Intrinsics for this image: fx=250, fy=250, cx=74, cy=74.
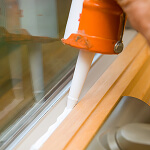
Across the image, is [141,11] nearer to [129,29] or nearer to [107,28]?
[107,28]

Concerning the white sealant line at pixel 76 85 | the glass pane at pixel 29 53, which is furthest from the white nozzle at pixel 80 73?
the glass pane at pixel 29 53

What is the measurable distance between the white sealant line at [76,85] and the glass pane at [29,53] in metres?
0.10

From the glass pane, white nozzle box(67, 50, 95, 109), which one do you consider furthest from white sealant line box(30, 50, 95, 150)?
the glass pane

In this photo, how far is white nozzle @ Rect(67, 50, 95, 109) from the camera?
17.1 inches

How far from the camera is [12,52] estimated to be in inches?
21.3

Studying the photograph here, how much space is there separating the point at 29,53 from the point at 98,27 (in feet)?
0.78

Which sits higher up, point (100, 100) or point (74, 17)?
point (74, 17)

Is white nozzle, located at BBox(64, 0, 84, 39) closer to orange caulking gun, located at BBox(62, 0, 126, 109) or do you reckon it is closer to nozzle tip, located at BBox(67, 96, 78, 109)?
orange caulking gun, located at BBox(62, 0, 126, 109)

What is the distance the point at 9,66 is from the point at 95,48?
23cm

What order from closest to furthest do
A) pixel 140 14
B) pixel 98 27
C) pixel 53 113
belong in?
pixel 140 14, pixel 98 27, pixel 53 113

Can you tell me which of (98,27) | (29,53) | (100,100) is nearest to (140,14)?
(98,27)

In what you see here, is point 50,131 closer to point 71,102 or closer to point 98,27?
point 71,102

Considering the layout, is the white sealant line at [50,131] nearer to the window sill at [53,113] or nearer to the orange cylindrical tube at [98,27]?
the window sill at [53,113]

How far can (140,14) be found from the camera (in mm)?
268
